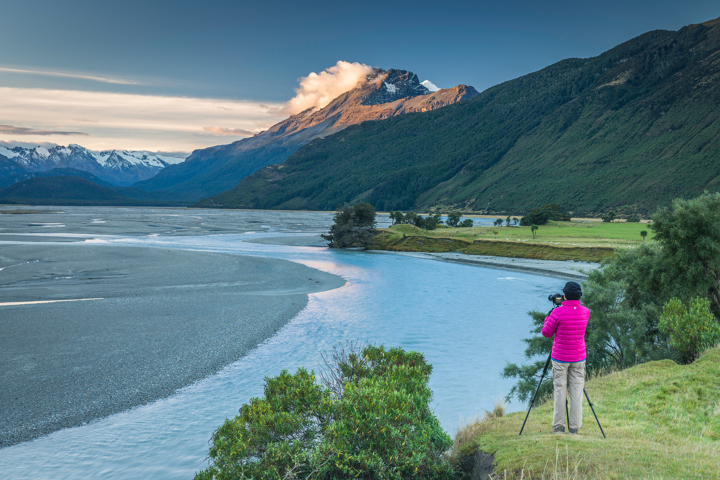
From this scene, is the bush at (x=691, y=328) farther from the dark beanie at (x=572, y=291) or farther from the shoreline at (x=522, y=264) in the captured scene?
the shoreline at (x=522, y=264)

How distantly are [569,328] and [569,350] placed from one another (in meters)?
0.45

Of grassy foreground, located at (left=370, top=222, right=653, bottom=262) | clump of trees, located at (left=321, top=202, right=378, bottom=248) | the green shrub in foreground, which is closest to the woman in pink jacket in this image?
the green shrub in foreground

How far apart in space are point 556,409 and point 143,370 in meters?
15.1

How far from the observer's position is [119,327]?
2278 centimetres

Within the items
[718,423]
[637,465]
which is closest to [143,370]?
[637,465]

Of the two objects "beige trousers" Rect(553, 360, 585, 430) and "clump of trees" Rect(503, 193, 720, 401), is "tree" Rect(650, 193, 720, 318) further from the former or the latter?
"beige trousers" Rect(553, 360, 585, 430)

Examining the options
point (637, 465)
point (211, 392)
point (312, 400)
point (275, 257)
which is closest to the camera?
point (637, 465)

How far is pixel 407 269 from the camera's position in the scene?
5228 cm

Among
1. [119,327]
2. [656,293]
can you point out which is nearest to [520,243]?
[656,293]

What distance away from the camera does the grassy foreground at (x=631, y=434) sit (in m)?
6.40

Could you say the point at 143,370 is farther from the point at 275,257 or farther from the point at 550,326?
the point at 275,257

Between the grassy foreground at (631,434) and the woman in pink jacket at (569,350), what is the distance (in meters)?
0.49

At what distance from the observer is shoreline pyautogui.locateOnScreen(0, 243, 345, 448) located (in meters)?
14.5

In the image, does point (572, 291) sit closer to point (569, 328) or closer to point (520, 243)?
point (569, 328)
